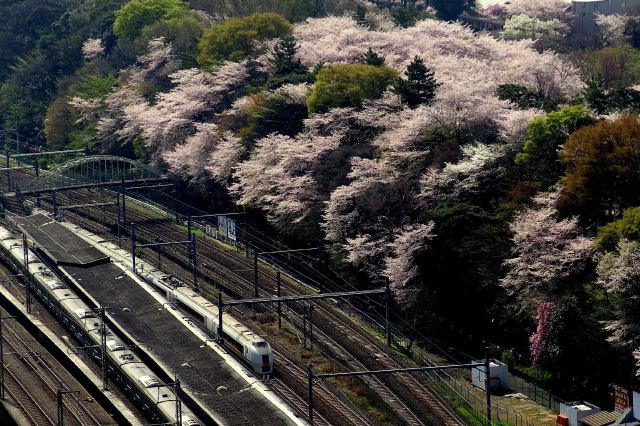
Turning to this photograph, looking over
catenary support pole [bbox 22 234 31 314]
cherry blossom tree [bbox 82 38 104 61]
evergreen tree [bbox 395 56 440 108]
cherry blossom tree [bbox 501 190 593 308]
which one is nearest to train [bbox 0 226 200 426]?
catenary support pole [bbox 22 234 31 314]

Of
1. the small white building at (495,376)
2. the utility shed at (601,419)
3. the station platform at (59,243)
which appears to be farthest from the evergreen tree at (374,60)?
the utility shed at (601,419)

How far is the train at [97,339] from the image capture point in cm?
4875

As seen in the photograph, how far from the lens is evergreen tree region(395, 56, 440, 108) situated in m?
76.0

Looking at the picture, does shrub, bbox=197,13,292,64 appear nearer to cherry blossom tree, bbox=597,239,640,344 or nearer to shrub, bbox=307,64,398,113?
shrub, bbox=307,64,398,113

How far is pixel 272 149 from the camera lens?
79.9 m

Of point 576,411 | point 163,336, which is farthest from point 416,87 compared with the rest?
point 576,411

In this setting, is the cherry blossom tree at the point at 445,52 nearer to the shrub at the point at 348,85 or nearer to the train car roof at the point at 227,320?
the shrub at the point at 348,85

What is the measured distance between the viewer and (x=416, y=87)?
76.2 meters

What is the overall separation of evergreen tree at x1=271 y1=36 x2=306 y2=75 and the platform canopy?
11.5 m

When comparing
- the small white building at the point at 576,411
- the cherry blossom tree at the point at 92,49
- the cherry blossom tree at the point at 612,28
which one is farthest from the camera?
the cherry blossom tree at the point at 92,49

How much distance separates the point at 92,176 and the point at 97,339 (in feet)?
133

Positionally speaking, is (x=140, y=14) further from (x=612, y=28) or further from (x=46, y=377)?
(x=46, y=377)

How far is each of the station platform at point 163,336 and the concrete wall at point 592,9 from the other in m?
51.4

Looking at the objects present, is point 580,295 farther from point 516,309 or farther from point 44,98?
point 44,98
